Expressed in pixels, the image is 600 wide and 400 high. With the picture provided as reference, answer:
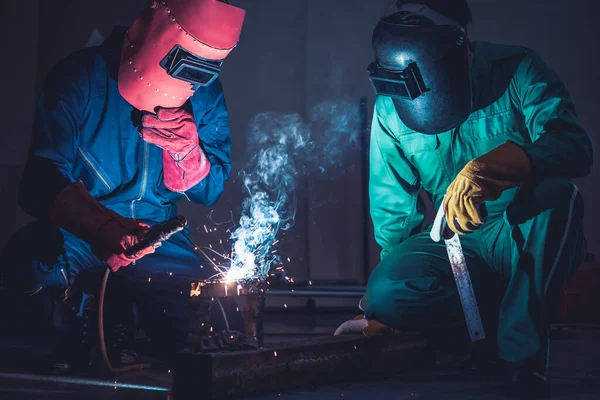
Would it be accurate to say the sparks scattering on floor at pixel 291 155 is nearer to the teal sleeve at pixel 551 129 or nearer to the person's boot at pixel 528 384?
the teal sleeve at pixel 551 129

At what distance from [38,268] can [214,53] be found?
1.00m

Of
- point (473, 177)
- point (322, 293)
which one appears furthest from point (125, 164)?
point (322, 293)

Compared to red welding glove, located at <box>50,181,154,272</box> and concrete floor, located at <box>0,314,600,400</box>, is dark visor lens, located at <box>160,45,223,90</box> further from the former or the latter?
concrete floor, located at <box>0,314,600,400</box>

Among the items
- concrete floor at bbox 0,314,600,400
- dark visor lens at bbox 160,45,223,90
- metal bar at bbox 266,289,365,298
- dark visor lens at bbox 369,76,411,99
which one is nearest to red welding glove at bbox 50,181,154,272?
concrete floor at bbox 0,314,600,400

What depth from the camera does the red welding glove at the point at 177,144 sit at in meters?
2.41

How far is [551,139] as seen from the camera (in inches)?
82.0

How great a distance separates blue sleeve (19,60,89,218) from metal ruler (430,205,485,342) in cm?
131

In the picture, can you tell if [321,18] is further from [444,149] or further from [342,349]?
[342,349]

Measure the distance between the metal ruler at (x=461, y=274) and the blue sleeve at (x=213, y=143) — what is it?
3.13 ft

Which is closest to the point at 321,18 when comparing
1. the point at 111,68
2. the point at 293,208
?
the point at 293,208

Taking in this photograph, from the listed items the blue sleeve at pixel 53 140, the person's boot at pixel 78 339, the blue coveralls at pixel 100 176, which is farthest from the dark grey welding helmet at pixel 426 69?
the person's boot at pixel 78 339

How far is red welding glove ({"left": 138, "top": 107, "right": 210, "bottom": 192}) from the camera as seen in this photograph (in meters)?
2.41

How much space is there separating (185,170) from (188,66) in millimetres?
450

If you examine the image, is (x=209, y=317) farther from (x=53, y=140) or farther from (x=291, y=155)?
(x=291, y=155)
